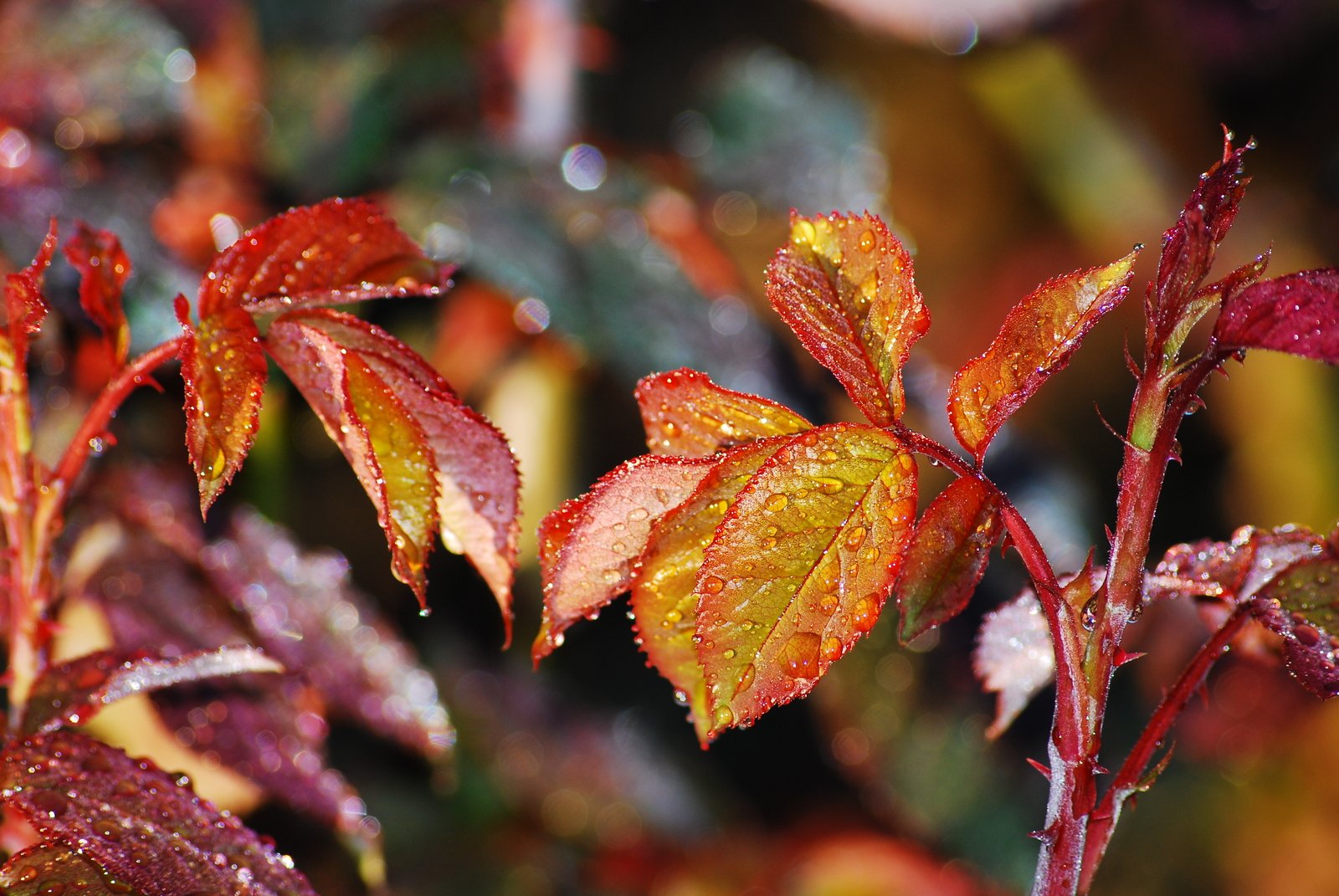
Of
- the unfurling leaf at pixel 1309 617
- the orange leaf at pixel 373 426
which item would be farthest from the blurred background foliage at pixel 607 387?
the unfurling leaf at pixel 1309 617

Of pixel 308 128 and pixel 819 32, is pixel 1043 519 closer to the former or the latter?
pixel 308 128

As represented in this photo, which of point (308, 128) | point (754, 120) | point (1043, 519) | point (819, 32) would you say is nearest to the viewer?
point (1043, 519)

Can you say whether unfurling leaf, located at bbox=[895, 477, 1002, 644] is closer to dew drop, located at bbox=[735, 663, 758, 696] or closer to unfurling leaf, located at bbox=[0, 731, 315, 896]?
dew drop, located at bbox=[735, 663, 758, 696]

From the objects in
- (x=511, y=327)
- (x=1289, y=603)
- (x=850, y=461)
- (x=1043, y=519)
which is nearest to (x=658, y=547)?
(x=850, y=461)

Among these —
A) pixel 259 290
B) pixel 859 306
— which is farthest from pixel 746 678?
pixel 259 290

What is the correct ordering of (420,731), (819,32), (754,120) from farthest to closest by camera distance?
(819,32) < (754,120) < (420,731)
